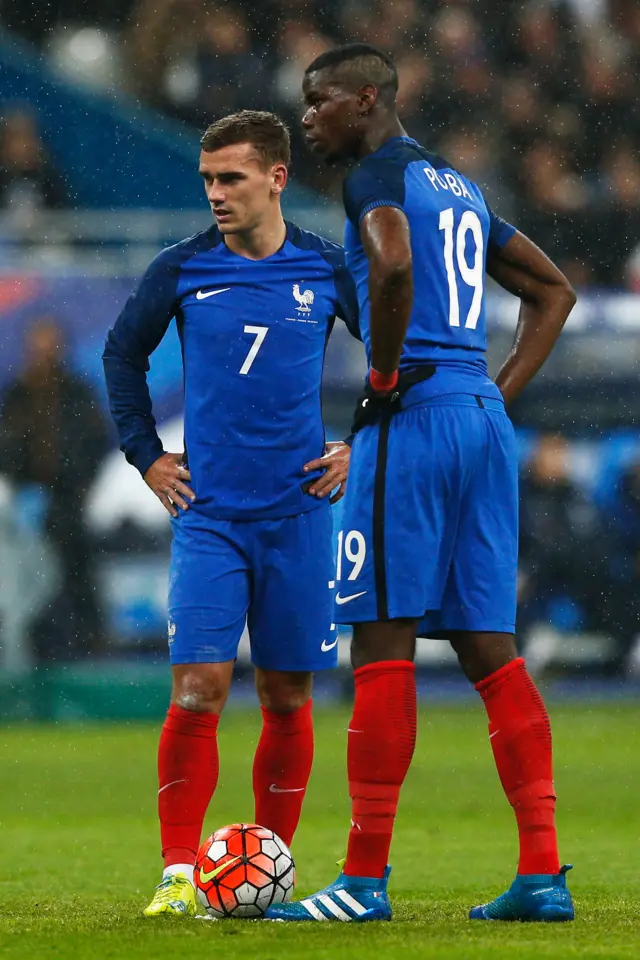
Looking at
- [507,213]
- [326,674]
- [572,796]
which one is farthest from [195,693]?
[507,213]

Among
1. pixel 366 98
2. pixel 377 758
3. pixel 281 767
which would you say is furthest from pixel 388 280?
pixel 281 767

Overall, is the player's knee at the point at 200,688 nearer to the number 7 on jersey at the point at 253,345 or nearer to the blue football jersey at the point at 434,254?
the number 7 on jersey at the point at 253,345

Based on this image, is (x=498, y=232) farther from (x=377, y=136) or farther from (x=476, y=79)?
(x=476, y=79)

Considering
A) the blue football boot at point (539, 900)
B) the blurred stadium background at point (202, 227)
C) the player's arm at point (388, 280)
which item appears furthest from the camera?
the blurred stadium background at point (202, 227)

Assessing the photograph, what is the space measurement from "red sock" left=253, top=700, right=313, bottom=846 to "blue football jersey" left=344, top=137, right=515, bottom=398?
3.85ft

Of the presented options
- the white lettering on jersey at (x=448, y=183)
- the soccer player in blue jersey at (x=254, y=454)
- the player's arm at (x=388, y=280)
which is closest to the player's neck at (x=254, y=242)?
the soccer player in blue jersey at (x=254, y=454)

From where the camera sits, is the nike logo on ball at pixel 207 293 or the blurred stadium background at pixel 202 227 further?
the blurred stadium background at pixel 202 227

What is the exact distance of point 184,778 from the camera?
440 centimetres

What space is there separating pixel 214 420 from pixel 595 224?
971 centimetres

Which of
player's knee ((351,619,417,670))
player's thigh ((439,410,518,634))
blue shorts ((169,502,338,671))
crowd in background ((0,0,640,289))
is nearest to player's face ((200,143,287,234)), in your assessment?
blue shorts ((169,502,338,671))

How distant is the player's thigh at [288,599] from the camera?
15.0 feet

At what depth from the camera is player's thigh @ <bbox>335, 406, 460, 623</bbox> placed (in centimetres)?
384

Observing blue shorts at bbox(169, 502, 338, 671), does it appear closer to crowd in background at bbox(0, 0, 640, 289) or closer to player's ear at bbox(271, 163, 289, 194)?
player's ear at bbox(271, 163, 289, 194)

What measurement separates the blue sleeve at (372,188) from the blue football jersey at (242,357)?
77 cm
